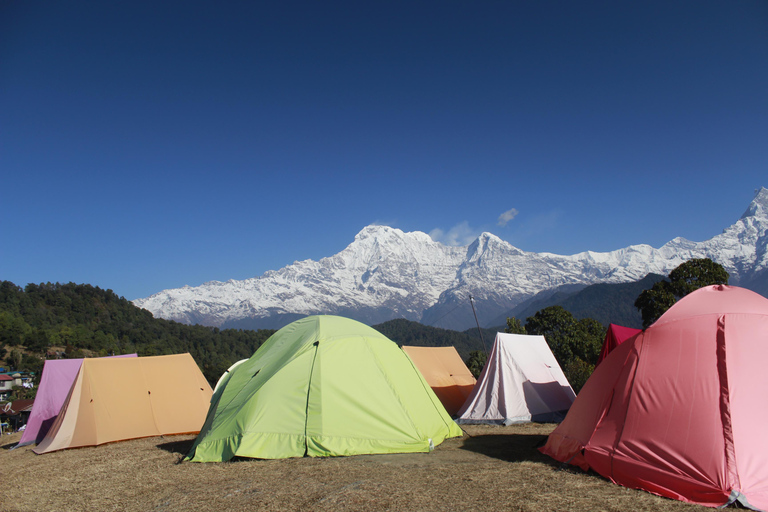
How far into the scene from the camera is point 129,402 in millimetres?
13820

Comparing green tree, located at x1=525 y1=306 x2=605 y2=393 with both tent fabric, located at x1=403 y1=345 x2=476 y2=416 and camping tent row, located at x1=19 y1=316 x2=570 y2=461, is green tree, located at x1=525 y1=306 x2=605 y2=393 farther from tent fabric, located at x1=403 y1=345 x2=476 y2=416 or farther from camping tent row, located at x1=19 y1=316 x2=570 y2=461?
camping tent row, located at x1=19 y1=316 x2=570 y2=461

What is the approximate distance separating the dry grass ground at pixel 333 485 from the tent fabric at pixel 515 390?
4991 mm

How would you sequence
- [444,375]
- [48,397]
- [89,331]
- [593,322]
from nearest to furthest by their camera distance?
[48,397]
[444,375]
[593,322]
[89,331]

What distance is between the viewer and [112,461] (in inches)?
391

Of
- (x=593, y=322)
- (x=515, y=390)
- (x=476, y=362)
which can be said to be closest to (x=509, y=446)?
(x=515, y=390)

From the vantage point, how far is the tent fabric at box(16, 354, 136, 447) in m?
15.0

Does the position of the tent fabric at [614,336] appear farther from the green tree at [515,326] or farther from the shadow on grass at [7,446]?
→ the green tree at [515,326]

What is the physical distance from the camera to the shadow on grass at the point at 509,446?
338 inches

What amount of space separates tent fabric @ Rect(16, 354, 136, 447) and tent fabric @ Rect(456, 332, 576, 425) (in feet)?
42.7

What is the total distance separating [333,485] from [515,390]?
1017cm

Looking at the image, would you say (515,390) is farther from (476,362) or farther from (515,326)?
(515,326)

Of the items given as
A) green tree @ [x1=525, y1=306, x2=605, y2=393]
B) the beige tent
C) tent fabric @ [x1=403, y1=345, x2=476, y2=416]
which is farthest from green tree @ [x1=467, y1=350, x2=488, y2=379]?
the beige tent

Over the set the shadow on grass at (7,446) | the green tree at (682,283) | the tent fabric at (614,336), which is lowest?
the shadow on grass at (7,446)

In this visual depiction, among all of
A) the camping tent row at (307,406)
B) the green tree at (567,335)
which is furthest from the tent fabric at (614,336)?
the green tree at (567,335)
